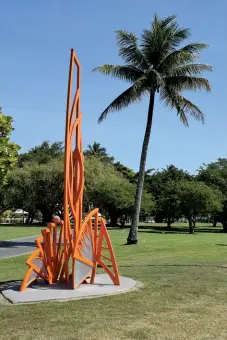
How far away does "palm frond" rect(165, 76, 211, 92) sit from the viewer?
2166 centimetres

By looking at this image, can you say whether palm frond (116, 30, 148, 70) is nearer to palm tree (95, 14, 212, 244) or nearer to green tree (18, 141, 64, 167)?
palm tree (95, 14, 212, 244)

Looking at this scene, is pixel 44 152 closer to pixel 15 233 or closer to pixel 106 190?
pixel 106 190

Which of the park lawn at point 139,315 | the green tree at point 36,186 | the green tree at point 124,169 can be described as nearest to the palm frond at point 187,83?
the park lawn at point 139,315

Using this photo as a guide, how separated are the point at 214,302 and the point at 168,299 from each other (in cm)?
85

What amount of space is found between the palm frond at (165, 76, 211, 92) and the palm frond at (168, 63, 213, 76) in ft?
1.10

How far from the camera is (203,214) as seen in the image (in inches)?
1786

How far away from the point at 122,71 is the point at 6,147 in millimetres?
10548

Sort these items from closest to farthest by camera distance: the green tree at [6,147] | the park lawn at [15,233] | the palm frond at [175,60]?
1. the green tree at [6,147]
2. the palm frond at [175,60]
3. the park lawn at [15,233]

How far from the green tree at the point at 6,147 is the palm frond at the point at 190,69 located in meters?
11.2

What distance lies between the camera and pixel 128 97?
72.7 ft

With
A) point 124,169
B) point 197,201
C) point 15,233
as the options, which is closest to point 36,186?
point 15,233

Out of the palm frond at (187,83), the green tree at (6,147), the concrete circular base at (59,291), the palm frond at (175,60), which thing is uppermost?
the palm frond at (175,60)

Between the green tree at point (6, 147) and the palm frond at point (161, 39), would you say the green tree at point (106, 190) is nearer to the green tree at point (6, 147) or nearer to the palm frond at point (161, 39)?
the palm frond at point (161, 39)

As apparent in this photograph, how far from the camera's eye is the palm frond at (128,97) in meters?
21.8
